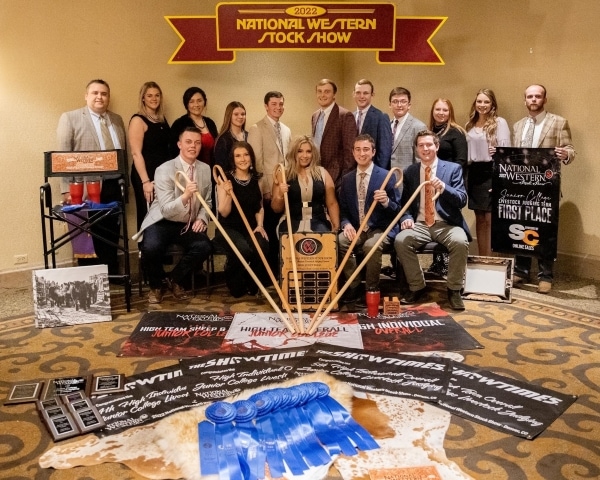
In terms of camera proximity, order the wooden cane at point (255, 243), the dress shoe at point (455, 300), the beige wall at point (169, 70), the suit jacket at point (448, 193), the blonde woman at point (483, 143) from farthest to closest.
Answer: the blonde woman at point (483, 143) → the beige wall at point (169, 70) → the suit jacket at point (448, 193) → the dress shoe at point (455, 300) → the wooden cane at point (255, 243)

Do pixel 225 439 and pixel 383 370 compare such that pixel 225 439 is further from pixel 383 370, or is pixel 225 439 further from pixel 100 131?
pixel 100 131

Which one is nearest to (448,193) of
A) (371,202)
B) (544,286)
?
(371,202)

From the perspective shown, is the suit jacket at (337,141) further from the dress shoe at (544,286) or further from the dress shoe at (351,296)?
the dress shoe at (544,286)

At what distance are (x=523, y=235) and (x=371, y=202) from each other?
1261 millimetres

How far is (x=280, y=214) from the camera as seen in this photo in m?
4.46

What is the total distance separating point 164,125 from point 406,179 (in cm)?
191

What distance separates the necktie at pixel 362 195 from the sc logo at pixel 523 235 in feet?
4.04

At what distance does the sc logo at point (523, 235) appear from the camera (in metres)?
4.55

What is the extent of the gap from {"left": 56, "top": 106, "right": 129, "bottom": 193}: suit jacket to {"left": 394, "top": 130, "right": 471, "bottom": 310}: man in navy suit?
212cm

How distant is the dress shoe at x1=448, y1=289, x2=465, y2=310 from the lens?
4090mm

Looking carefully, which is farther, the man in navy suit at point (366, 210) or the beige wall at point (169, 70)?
the beige wall at point (169, 70)

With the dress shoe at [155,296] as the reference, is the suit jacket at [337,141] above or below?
above

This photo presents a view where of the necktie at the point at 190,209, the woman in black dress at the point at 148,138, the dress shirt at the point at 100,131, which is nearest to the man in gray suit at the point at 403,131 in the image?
the necktie at the point at 190,209

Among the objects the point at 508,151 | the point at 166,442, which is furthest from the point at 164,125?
the point at 166,442
